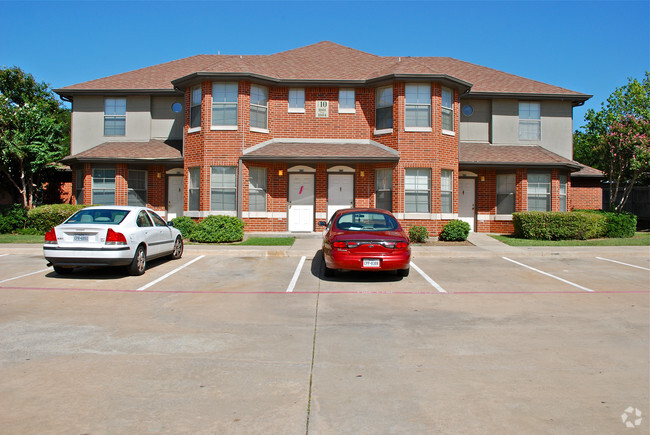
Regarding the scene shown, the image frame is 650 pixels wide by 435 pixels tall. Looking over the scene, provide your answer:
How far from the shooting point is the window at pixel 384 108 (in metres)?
18.5

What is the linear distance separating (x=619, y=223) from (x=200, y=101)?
1690 cm

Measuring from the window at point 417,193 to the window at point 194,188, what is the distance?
7926 millimetres

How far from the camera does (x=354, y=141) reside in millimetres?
19016

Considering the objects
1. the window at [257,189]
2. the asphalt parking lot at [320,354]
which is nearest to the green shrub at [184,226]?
the window at [257,189]

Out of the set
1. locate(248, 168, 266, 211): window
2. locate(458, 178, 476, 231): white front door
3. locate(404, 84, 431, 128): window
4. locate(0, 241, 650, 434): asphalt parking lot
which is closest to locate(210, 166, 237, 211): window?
locate(248, 168, 266, 211): window

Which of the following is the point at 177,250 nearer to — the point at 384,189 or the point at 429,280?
the point at 429,280

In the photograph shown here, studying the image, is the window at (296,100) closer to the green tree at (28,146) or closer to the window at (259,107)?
the window at (259,107)

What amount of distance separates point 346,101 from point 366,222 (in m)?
9.78

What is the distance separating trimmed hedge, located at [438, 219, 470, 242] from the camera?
16.8 m

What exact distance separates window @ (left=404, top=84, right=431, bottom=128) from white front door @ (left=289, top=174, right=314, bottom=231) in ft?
14.4

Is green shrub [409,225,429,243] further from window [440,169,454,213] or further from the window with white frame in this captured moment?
the window with white frame

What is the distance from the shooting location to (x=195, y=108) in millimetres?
18625

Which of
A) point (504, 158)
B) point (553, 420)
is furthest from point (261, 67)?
point (553, 420)

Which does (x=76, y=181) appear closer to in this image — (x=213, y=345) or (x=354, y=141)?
(x=354, y=141)
